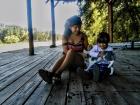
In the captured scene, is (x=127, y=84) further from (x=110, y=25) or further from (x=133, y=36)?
(x=133, y=36)

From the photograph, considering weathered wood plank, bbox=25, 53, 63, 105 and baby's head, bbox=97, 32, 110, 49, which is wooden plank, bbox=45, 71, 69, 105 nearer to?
weathered wood plank, bbox=25, 53, 63, 105

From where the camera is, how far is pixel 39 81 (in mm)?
4469

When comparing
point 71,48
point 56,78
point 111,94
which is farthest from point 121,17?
point 111,94

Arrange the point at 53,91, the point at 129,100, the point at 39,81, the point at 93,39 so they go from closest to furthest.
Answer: the point at 129,100, the point at 53,91, the point at 39,81, the point at 93,39

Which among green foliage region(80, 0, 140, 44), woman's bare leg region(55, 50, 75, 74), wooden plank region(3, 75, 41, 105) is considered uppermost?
green foliage region(80, 0, 140, 44)

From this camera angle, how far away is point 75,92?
3.59 metres

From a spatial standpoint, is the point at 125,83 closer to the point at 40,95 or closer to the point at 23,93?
the point at 40,95

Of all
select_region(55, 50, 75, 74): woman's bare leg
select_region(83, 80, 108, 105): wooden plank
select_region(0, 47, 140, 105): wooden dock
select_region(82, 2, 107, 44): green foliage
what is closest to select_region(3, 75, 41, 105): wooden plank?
select_region(0, 47, 140, 105): wooden dock

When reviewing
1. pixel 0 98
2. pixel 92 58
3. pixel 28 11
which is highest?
pixel 28 11

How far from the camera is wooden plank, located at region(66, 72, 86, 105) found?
3107 mm

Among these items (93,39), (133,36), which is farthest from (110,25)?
(93,39)

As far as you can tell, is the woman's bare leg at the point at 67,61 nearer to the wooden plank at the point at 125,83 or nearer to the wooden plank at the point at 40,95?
the wooden plank at the point at 40,95

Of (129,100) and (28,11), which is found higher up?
(28,11)

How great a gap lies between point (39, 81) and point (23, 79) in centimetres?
37
